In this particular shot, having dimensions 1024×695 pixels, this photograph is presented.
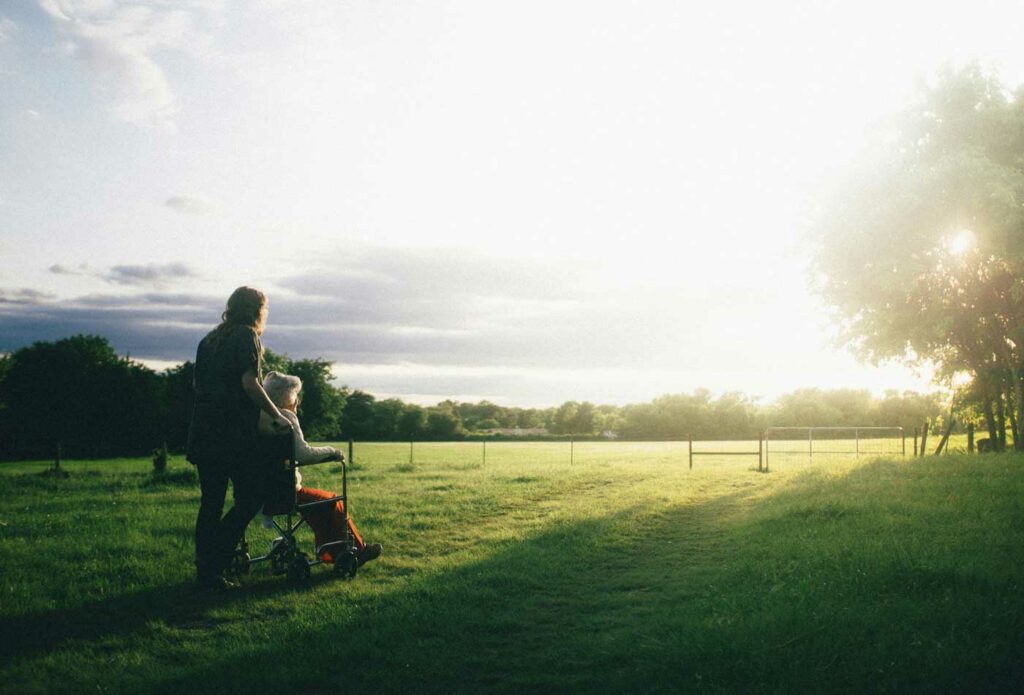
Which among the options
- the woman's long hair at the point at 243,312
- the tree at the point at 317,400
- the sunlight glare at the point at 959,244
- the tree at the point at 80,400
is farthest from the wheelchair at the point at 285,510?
the tree at the point at 80,400

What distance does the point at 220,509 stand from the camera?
20.9ft

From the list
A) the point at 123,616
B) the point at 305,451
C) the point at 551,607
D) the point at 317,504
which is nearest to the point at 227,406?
the point at 305,451

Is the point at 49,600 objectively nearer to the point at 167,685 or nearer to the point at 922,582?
the point at 167,685

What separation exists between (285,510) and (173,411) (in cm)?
6244

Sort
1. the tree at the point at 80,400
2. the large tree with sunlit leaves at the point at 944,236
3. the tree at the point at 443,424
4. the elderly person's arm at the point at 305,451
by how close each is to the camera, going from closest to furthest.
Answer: the elderly person's arm at the point at 305,451 < the large tree with sunlit leaves at the point at 944,236 < the tree at the point at 80,400 < the tree at the point at 443,424

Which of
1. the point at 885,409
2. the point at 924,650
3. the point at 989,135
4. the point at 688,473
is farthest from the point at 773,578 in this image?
the point at 885,409

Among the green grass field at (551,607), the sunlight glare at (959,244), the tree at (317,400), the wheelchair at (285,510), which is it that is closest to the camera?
the green grass field at (551,607)

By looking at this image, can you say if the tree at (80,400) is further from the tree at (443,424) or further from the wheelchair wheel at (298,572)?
the wheelchair wheel at (298,572)

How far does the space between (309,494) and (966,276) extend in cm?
2161

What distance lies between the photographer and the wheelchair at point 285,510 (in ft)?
21.1

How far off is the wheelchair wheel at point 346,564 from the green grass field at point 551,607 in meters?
0.15

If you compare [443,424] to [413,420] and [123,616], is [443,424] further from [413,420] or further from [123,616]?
[123,616]

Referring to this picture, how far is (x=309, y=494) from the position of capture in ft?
23.7

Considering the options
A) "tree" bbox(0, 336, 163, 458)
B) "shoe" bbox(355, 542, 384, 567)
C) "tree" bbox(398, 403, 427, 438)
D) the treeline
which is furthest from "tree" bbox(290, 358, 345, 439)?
"shoe" bbox(355, 542, 384, 567)
